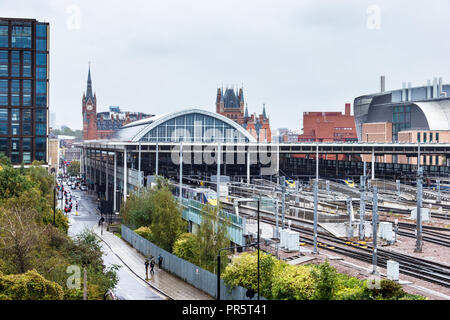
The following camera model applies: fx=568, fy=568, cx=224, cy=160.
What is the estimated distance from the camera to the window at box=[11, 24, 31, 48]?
80562 millimetres

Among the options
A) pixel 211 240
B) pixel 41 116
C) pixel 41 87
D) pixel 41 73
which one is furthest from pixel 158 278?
pixel 41 73

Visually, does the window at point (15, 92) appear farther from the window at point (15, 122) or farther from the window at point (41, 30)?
the window at point (41, 30)

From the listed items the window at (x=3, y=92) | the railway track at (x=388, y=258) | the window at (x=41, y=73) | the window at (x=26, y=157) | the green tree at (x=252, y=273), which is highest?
the window at (x=41, y=73)

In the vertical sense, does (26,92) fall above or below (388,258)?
above

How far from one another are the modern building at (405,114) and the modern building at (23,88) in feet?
230

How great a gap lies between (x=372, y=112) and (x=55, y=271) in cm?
12058

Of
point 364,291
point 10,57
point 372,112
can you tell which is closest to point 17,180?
point 364,291

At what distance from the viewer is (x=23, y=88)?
269 feet

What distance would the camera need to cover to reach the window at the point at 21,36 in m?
80.6

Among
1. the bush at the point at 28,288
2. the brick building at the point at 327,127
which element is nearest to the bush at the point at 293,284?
the bush at the point at 28,288

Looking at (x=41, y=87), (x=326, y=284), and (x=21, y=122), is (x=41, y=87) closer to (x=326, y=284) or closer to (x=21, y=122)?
(x=21, y=122)

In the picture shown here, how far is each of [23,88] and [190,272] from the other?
58744 mm

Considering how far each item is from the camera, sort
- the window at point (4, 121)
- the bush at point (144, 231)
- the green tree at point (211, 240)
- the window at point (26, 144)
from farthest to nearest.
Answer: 1. the window at point (26, 144)
2. the window at point (4, 121)
3. the bush at point (144, 231)
4. the green tree at point (211, 240)

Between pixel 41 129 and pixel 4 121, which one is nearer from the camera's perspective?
pixel 4 121
